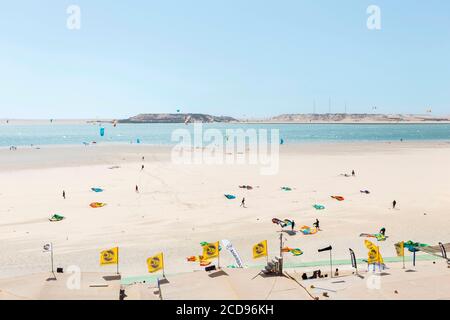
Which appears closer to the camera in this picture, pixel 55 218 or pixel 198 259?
pixel 198 259

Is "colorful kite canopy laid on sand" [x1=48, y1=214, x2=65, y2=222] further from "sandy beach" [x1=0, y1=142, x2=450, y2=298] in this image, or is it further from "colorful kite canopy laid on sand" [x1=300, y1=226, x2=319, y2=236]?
"colorful kite canopy laid on sand" [x1=300, y1=226, x2=319, y2=236]

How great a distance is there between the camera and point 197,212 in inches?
1115

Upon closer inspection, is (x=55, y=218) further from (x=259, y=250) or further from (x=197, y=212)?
(x=259, y=250)

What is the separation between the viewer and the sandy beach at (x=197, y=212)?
20344mm

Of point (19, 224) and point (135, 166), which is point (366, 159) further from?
point (19, 224)

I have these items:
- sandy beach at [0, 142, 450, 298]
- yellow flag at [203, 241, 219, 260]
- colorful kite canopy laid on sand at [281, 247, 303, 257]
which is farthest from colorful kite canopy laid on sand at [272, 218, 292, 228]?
yellow flag at [203, 241, 219, 260]

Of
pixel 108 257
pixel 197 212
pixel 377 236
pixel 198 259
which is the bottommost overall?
pixel 198 259

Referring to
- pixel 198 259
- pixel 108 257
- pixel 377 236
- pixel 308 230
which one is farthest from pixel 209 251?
pixel 377 236

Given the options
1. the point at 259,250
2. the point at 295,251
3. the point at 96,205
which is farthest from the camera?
the point at 96,205

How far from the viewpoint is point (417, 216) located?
26812 mm

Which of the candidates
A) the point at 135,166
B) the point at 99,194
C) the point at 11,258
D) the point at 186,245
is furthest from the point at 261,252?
the point at 135,166

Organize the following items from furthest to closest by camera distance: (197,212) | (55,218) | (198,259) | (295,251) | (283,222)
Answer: (197,212)
(55,218)
(283,222)
(295,251)
(198,259)

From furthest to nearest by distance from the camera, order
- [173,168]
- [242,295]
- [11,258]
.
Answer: [173,168] < [11,258] < [242,295]

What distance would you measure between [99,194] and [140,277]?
18.9 m
